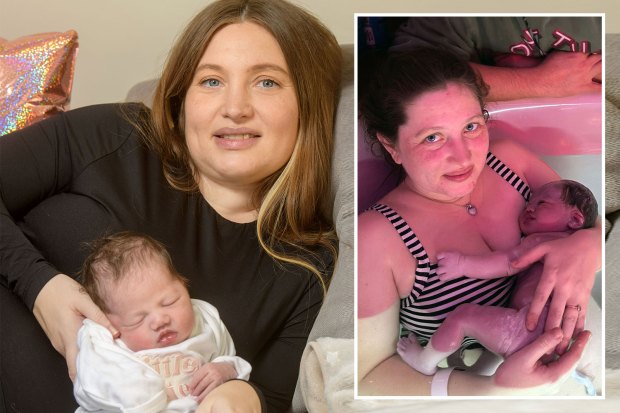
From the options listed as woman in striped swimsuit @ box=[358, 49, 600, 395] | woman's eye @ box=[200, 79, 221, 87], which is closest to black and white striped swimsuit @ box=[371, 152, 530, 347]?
woman in striped swimsuit @ box=[358, 49, 600, 395]

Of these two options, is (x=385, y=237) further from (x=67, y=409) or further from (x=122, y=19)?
(x=122, y=19)

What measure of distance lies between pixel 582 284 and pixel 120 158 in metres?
0.56

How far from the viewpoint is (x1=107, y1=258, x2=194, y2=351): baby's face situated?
0.86 m

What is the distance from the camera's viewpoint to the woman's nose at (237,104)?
3.07 ft

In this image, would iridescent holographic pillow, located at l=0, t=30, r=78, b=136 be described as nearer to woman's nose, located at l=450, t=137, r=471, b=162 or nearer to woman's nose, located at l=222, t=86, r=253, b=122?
woman's nose, located at l=222, t=86, r=253, b=122

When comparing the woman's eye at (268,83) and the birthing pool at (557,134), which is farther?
the woman's eye at (268,83)

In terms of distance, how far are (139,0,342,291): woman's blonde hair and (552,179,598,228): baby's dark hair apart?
281mm

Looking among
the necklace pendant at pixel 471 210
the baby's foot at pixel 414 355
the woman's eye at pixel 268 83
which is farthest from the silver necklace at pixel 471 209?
the woman's eye at pixel 268 83

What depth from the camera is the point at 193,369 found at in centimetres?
87

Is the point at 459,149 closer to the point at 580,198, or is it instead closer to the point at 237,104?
the point at 580,198

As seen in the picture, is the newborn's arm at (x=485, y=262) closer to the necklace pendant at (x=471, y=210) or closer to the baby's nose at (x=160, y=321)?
the necklace pendant at (x=471, y=210)

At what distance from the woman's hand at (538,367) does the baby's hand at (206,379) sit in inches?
11.4

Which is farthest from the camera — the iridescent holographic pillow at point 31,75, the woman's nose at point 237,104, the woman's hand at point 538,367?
the iridescent holographic pillow at point 31,75

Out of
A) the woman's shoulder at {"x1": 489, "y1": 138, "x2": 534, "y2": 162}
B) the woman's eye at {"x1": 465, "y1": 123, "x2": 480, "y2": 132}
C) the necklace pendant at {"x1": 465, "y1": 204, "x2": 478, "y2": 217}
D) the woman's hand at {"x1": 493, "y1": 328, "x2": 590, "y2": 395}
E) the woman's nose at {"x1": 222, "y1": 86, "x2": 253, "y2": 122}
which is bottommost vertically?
the woman's hand at {"x1": 493, "y1": 328, "x2": 590, "y2": 395}
